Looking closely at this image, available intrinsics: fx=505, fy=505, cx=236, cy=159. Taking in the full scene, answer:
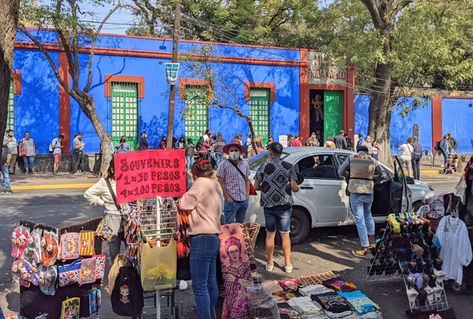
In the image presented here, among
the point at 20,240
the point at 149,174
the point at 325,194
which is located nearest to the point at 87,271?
the point at 20,240

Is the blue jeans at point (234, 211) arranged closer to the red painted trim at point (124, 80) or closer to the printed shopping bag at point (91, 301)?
the printed shopping bag at point (91, 301)

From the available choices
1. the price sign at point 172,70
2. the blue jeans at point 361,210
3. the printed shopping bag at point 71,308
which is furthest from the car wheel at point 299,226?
the price sign at point 172,70

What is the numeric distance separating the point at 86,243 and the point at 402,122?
27935 millimetres

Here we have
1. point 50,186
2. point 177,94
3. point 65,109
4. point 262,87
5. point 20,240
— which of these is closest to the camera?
point 20,240

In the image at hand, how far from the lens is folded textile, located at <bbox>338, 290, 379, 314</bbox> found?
16.9ft

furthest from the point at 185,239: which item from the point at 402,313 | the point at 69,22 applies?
the point at 69,22

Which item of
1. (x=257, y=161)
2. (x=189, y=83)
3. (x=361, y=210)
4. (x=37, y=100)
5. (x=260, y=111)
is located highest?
(x=189, y=83)

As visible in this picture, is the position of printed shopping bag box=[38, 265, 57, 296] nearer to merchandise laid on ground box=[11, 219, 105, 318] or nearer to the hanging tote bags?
merchandise laid on ground box=[11, 219, 105, 318]

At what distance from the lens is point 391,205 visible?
27.8 ft

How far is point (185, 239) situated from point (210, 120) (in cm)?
2043

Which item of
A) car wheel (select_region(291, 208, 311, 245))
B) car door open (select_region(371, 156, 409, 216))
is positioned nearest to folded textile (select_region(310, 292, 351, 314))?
car wheel (select_region(291, 208, 311, 245))

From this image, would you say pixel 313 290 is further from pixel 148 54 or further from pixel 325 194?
pixel 148 54

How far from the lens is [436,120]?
31094 millimetres

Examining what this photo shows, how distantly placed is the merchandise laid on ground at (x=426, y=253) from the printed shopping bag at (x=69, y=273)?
11.1 feet
